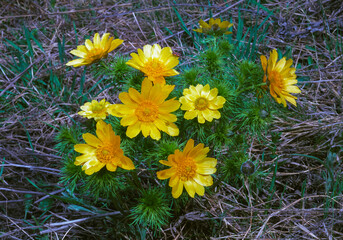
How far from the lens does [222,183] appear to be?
192cm

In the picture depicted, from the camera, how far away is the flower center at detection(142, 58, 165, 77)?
57.6 inches

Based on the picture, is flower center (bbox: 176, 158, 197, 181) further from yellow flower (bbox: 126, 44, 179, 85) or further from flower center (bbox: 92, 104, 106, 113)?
flower center (bbox: 92, 104, 106, 113)

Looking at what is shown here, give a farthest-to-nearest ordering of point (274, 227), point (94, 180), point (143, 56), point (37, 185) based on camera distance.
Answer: point (37, 185), point (274, 227), point (143, 56), point (94, 180)

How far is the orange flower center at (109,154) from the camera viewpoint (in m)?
1.30

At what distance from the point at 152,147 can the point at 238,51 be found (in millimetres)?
1432

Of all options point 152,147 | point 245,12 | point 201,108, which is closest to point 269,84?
point 201,108

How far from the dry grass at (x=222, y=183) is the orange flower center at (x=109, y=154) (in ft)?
1.73

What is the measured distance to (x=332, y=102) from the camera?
95.1 inches

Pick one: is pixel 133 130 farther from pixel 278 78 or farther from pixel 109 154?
pixel 278 78

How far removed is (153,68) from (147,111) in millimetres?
245

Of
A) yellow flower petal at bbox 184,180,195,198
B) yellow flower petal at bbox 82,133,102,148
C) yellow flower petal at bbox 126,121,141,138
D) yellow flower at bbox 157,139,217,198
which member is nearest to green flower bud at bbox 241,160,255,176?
yellow flower at bbox 157,139,217,198

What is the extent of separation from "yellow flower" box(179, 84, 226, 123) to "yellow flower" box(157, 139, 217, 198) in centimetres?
12

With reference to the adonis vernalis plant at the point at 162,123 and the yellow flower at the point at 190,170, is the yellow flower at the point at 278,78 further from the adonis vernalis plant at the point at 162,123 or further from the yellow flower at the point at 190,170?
the yellow flower at the point at 190,170

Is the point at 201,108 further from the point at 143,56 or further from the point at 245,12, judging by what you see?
the point at 245,12
